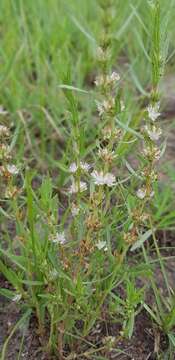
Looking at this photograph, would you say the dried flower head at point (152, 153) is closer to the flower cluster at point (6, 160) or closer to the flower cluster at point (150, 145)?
the flower cluster at point (150, 145)

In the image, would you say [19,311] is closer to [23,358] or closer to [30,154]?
[23,358]

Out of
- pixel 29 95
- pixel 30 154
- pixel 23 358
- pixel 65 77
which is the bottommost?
pixel 23 358

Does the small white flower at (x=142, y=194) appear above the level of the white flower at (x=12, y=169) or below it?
below

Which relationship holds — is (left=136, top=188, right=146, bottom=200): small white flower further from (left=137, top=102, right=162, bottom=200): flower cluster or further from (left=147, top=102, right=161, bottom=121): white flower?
(left=147, top=102, right=161, bottom=121): white flower

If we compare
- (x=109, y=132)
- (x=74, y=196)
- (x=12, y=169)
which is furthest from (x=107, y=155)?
(x=74, y=196)

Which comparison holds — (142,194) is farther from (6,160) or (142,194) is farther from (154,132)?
(6,160)

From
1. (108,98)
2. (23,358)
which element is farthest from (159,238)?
(108,98)

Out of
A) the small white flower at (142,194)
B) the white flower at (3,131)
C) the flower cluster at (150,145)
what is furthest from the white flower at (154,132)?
the white flower at (3,131)
